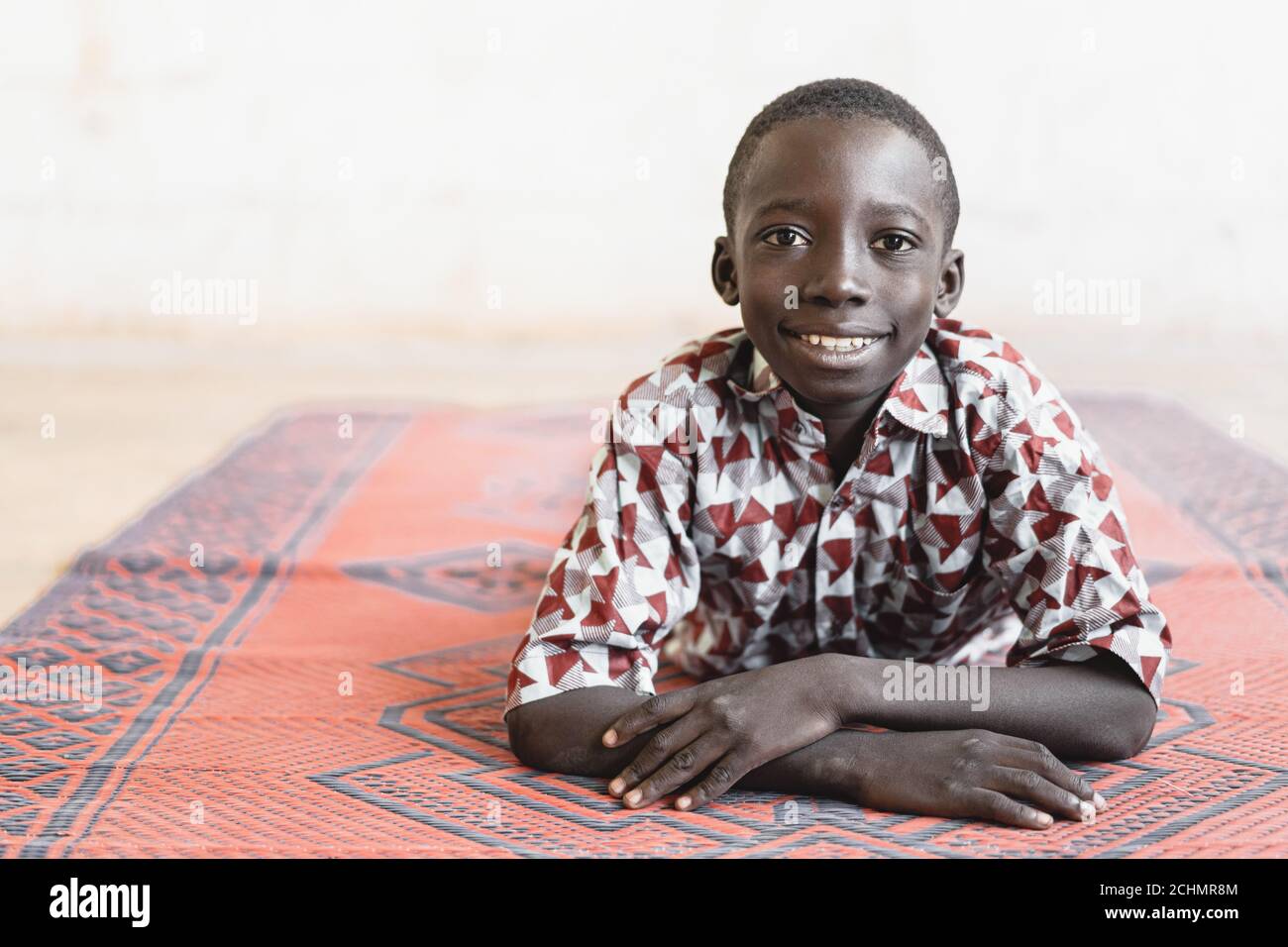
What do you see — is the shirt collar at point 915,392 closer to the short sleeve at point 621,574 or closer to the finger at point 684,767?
the short sleeve at point 621,574

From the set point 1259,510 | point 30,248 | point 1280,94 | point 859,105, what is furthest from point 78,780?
point 1280,94

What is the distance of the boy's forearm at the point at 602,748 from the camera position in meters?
1.25

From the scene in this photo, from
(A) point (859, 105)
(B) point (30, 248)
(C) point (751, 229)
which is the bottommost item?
(C) point (751, 229)

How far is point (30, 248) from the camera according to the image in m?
4.08

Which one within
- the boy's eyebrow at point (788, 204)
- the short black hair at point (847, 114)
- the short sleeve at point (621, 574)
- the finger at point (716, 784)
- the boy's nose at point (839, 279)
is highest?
the short black hair at point (847, 114)

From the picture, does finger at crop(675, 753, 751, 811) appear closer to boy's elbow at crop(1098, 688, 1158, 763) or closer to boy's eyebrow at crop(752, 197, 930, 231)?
boy's elbow at crop(1098, 688, 1158, 763)

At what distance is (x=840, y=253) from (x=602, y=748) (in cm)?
46

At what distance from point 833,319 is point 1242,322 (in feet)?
9.60

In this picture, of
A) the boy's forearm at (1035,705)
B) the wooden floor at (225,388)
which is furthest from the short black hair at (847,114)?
the wooden floor at (225,388)

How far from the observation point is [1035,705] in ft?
4.27

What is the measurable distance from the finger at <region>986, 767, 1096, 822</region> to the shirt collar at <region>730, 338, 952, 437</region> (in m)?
0.32

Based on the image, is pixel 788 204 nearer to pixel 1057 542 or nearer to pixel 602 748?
pixel 1057 542

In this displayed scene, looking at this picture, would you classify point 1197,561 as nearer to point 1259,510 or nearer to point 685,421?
point 1259,510

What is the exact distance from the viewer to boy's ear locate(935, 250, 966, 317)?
1433 mm
